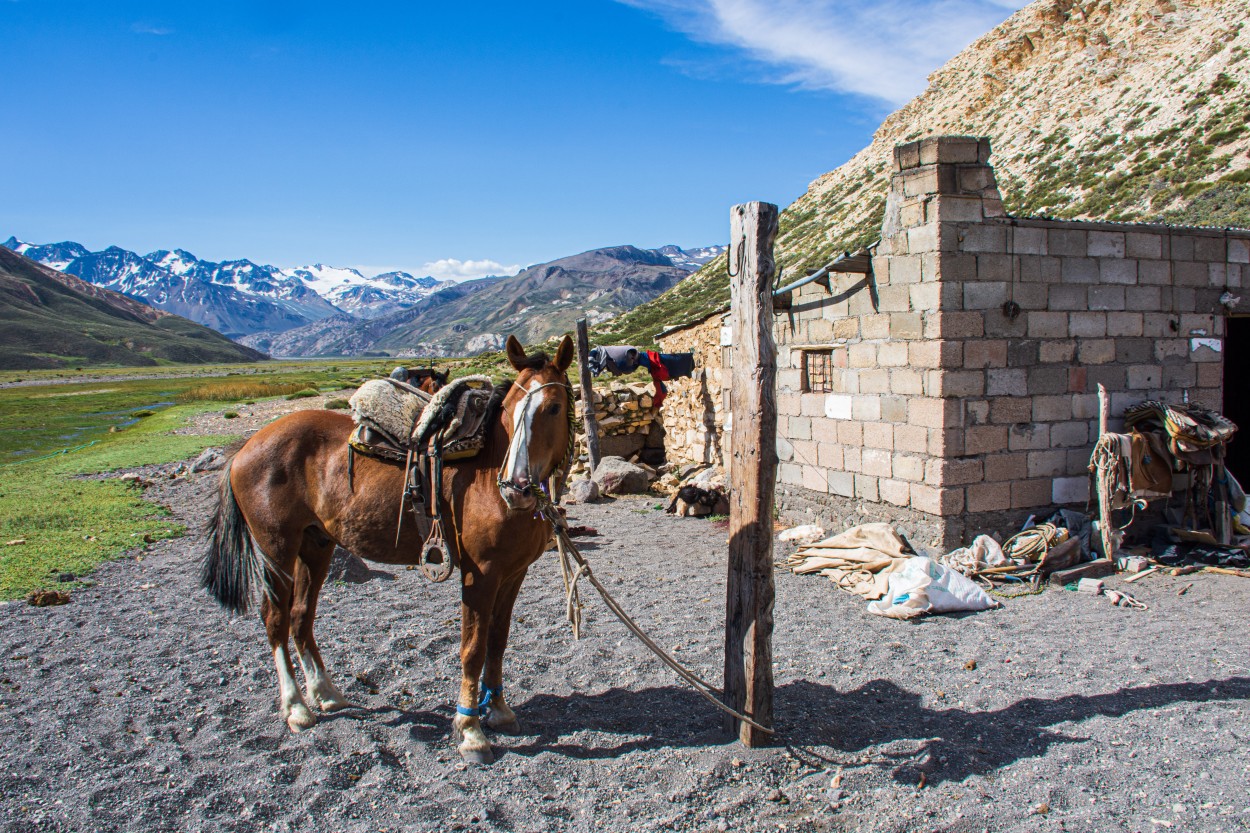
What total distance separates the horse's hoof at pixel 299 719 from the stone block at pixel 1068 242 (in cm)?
852

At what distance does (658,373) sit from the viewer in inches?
583

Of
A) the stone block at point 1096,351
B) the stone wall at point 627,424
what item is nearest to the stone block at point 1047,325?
the stone block at point 1096,351

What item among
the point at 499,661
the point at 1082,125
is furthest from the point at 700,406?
the point at 1082,125

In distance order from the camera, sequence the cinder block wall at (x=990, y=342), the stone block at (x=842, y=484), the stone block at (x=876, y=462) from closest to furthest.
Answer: the cinder block wall at (x=990, y=342) < the stone block at (x=876, y=462) < the stone block at (x=842, y=484)

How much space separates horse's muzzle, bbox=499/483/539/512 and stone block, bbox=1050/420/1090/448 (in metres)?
7.08

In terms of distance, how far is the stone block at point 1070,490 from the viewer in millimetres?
8742

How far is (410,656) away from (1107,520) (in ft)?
24.4

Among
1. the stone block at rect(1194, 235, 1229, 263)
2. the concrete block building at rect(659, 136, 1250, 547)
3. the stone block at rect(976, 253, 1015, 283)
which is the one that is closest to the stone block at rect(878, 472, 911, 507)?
the concrete block building at rect(659, 136, 1250, 547)

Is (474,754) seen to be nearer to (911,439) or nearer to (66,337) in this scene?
(911,439)

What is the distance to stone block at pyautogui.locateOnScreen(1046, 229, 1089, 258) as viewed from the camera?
855 cm

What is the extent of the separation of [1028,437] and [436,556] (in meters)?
6.95

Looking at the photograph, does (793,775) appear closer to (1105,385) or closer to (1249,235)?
(1105,385)

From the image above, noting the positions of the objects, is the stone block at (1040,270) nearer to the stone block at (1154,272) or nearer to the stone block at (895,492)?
the stone block at (1154,272)

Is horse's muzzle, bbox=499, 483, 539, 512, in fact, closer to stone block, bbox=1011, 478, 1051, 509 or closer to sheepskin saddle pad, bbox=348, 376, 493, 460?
sheepskin saddle pad, bbox=348, 376, 493, 460
